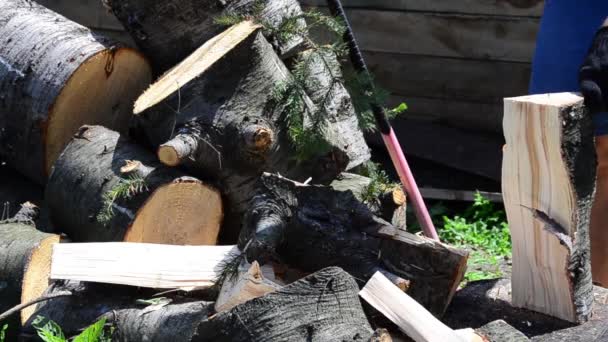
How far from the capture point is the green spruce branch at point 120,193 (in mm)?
3258

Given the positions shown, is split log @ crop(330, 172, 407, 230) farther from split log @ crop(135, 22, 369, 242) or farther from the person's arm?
the person's arm

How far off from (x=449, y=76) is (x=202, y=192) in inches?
83.5

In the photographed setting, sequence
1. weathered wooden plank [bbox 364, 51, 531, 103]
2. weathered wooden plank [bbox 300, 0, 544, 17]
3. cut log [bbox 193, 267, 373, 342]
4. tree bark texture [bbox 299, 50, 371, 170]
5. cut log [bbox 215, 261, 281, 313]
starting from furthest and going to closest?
weathered wooden plank [bbox 364, 51, 531, 103] → weathered wooden plank [bbox 300, 0, 544, 17] → tree bark texture [bbox 299, 50, 371, 170] → cut log [bbox 215, 261, 281, 313] → cut log [bbox 193, 267, 373, 342]

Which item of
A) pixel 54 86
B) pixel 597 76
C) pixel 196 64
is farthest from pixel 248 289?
pixel 54 86

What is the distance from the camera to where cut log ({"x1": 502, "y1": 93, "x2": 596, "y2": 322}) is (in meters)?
2.68

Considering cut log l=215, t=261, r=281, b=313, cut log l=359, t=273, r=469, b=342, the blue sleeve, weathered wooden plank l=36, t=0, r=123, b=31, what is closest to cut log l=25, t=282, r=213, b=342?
cut log l=215, t=261, r=281, b=313

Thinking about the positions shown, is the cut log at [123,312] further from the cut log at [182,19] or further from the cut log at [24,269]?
the cut log at [182,19]

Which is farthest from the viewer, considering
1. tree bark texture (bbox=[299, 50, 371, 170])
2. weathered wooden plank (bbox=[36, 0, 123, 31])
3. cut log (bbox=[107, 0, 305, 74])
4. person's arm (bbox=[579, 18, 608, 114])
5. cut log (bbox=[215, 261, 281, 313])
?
weathered wooden plank (bbox=[36, 0, 123, 31])

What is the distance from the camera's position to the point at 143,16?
3557 millimetres

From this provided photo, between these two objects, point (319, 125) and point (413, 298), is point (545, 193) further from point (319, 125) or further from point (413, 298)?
point (319, 125)

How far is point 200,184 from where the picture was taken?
334 centimetres

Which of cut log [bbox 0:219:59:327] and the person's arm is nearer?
the person's arm

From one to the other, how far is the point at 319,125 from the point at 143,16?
32.1 inches

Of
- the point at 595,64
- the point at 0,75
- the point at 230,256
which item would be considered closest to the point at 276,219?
the point at 230,256
